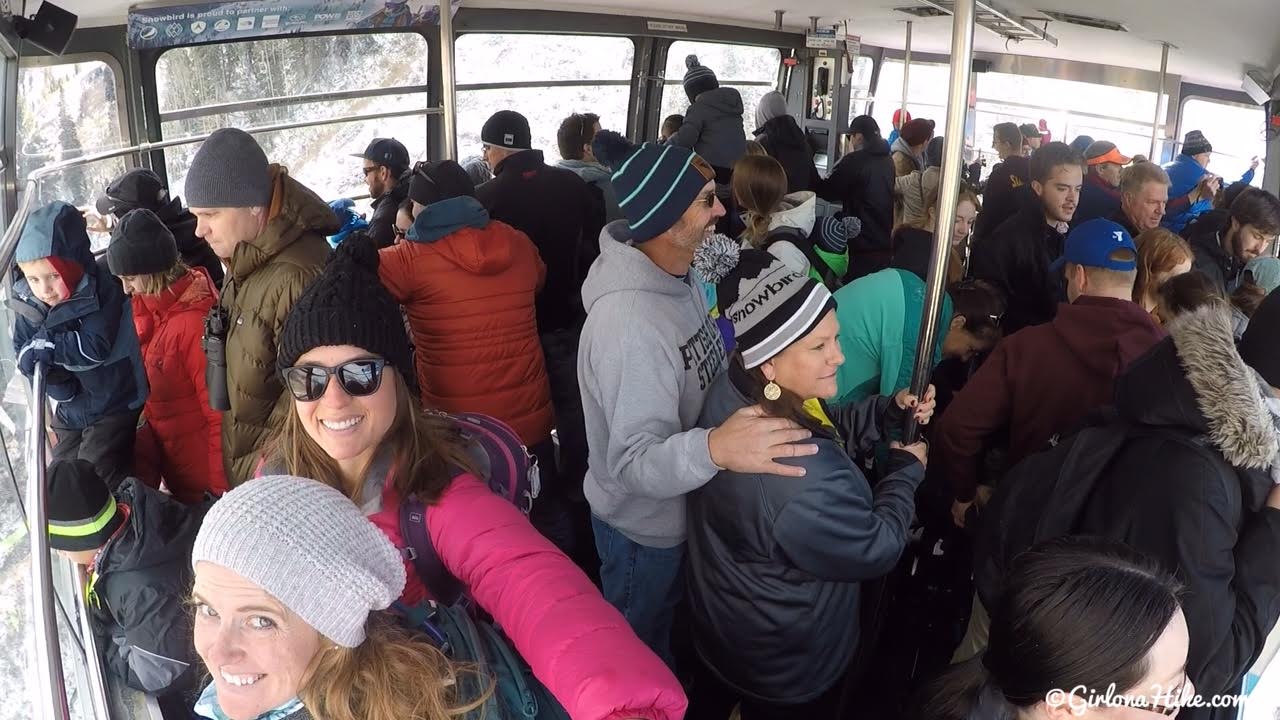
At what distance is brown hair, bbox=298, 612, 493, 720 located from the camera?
1.23 meters

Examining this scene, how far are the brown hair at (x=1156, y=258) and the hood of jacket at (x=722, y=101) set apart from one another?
83.9 inches

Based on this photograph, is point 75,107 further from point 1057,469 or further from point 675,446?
point 1057,469

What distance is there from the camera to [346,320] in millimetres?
1678

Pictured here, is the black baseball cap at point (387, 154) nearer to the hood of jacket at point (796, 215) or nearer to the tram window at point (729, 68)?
the hood of jacket at point (796, 215)

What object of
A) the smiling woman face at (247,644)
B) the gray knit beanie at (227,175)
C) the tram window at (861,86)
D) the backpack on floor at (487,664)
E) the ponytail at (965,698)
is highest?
the tram window at (861,86)

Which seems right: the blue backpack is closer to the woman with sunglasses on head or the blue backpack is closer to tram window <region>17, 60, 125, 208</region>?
→ the woman with sunglasses on head

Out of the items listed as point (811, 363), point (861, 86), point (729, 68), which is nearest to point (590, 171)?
point (811, 363)

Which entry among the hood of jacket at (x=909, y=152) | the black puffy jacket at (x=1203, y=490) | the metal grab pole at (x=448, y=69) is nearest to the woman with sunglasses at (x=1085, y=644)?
the black puffy jacket at (x=1203, y=490)

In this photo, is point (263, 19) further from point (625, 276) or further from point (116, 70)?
point (625, 276)

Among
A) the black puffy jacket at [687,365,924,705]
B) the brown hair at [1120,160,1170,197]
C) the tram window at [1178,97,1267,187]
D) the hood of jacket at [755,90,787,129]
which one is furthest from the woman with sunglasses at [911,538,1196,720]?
the tram window at [1178,97,1267,187]

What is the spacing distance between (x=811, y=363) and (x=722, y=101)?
3.13 metres

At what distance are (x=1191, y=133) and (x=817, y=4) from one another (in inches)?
126

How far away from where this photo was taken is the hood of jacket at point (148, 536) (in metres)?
1.85

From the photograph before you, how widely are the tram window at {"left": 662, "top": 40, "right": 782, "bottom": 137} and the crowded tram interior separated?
4488mm
